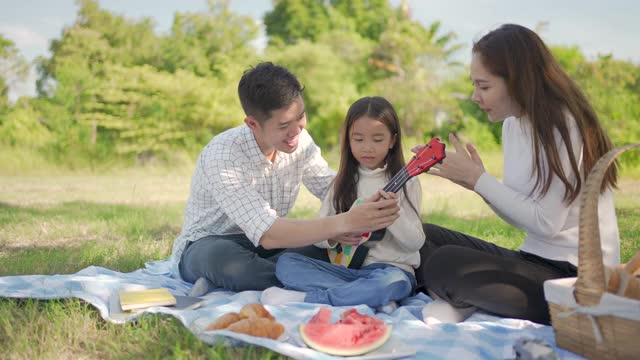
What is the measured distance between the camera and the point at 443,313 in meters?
3.00

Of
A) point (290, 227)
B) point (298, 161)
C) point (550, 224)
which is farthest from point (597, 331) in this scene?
point (298, 161)

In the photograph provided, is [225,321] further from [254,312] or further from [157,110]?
[157,110]

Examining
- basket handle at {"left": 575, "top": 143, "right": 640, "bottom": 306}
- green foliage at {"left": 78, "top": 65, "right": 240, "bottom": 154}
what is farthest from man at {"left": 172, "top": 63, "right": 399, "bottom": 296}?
green foliage at {"left": 78, "top": 65, "right": 240, "bottom": 154}

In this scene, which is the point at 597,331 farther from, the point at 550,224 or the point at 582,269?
the point at 550,224

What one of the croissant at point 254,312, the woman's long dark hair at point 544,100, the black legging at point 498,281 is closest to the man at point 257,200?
the black legging at point 498,281

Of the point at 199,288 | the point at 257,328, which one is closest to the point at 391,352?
the point at 257,328

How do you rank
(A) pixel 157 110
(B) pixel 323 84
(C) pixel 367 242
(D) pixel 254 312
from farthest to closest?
(B) pixel 323 84 < (A) pixel 157 110 < (C) pixel 367 242 < (D) pixel 254 312

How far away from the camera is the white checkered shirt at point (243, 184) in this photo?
10.9 ft

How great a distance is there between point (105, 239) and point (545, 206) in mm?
4056

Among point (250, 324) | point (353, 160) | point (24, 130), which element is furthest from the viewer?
point (24, 130)

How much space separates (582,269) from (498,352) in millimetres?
487

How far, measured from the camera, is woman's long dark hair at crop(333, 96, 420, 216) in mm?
3480

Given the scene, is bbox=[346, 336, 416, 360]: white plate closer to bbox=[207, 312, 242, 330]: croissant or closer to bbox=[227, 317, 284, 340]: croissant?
bbox=[227, 317, 284, 340]: croissant

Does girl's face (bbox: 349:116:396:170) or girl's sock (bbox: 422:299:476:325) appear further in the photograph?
girl's face (bbox: 349:116:396:170)
